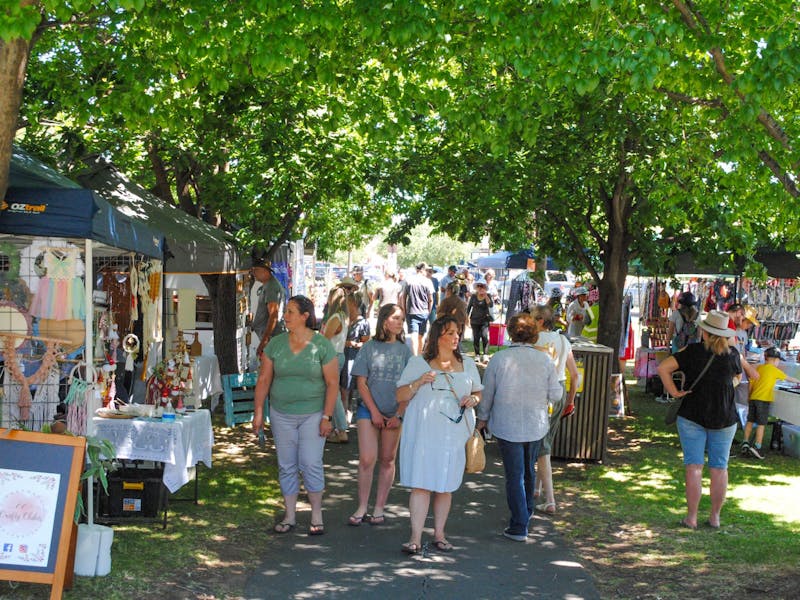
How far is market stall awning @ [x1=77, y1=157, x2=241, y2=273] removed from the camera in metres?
11.5

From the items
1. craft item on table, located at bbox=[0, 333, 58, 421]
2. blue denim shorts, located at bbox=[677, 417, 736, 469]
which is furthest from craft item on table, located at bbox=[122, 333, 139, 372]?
blue denim shorts, located at bbox=[677, 417, 736, 469]

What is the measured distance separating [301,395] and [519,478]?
177 centimetres

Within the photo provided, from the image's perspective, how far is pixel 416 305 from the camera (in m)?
18.3

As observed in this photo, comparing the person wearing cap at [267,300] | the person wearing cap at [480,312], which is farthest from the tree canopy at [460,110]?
the person wearing cap at [480,312]

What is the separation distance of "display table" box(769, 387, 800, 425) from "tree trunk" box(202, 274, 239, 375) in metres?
7.32

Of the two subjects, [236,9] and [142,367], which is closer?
[236,9]

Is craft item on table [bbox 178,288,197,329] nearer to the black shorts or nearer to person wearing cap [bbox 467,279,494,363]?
person wearing cap [bbox 467,279,494,363]

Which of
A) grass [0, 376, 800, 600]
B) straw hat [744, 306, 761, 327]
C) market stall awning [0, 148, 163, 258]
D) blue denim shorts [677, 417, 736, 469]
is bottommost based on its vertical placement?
grass [0, 376, 800, 600]

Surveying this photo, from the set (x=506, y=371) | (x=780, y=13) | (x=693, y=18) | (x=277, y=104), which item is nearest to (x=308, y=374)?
(x=506, y=371)

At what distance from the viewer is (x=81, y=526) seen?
6.34 m

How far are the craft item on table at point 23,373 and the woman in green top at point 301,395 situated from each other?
5.21 feet

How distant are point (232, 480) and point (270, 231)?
18.9ft

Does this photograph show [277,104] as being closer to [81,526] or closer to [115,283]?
[115,283]

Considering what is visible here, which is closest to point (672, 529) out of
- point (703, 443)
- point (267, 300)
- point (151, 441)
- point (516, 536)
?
point (703, 443)
